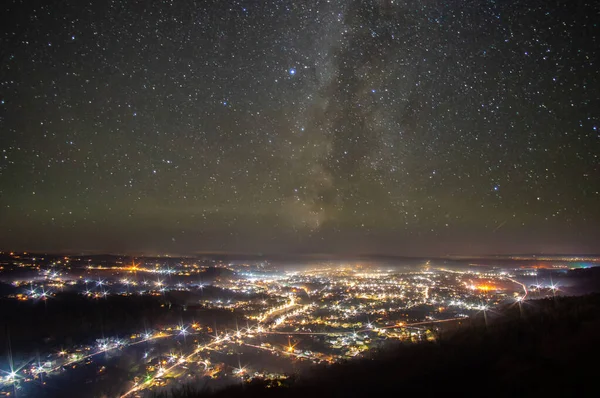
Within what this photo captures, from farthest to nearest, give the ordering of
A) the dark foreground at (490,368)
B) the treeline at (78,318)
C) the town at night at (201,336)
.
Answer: the treeline at (78,318), the town at night at (201,336), the dark foreground at (490,368)

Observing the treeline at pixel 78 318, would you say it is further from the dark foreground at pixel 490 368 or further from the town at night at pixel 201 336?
the dark foreground at pixel 490 368

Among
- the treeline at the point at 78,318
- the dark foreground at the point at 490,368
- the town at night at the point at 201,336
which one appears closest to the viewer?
the dark foreground at the point at 490,368

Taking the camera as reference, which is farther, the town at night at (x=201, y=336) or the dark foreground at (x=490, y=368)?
the town at night at (x=201, y=336)

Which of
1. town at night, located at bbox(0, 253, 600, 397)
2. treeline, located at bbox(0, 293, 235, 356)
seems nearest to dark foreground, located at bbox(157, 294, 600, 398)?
town at night, located at bbox(0, 253, 600, 397)

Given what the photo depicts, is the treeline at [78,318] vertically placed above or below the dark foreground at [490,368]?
below

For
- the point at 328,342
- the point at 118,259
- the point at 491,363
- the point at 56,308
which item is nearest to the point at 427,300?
the point at 328,342

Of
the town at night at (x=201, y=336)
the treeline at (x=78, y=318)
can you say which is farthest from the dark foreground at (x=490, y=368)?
the treeline at (x=78, y=318)

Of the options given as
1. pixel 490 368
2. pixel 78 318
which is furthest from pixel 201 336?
pixel 490 368

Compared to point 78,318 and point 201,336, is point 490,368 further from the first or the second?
point 78,318

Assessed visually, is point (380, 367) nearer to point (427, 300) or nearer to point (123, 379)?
point (123, 379)
